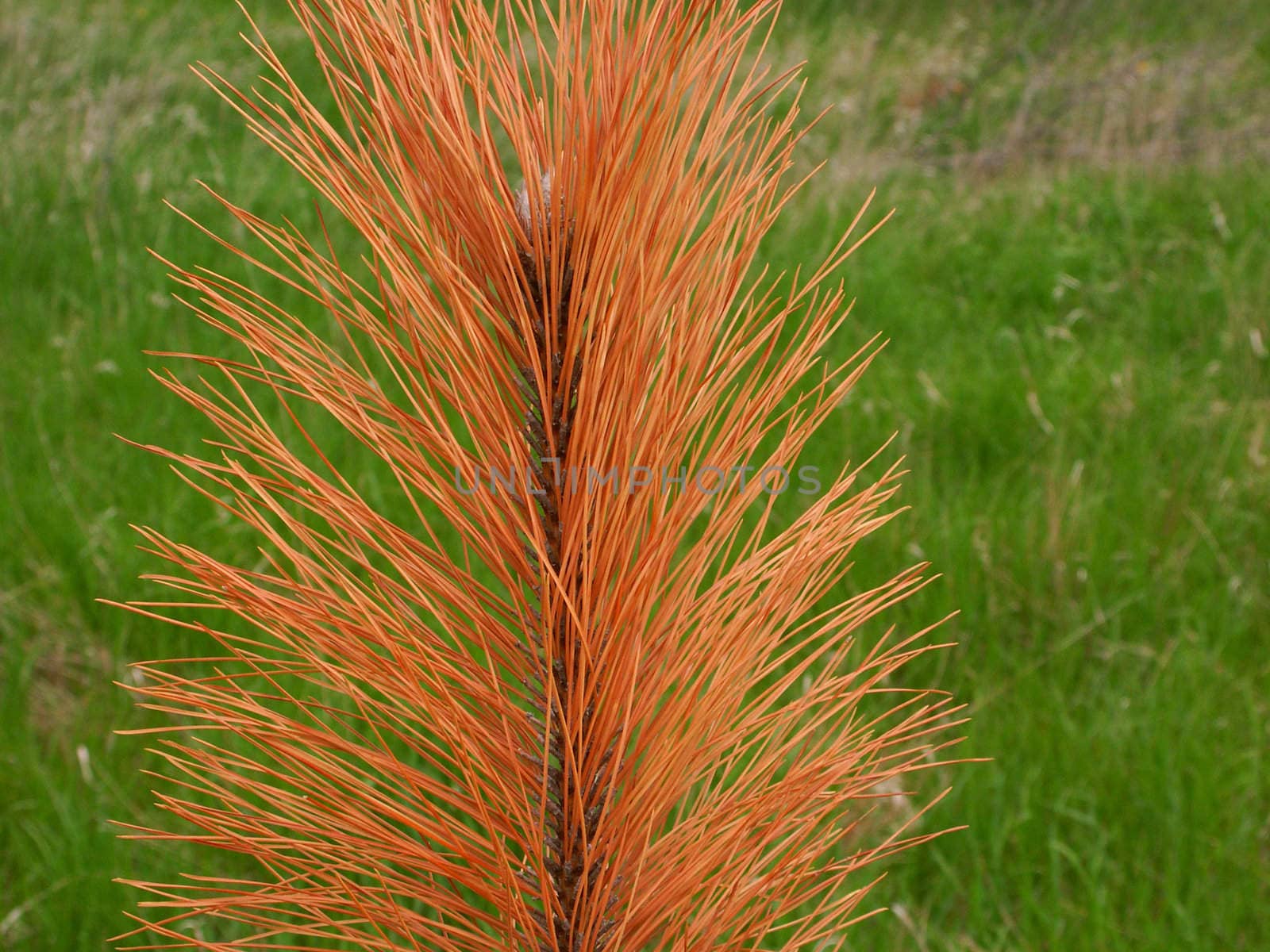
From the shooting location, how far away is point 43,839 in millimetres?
2051

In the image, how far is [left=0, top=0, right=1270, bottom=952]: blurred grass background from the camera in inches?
80.9

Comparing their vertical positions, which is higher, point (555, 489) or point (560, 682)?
point (555, 489)

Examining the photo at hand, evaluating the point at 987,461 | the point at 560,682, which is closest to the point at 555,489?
the point at 560,682

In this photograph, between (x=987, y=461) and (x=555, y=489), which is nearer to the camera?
(x=555, y=489)

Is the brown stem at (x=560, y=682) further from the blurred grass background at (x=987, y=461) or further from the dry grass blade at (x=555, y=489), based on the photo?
the blurred grass background at (x=987, y=461)

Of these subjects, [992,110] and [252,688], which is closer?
[252,688]

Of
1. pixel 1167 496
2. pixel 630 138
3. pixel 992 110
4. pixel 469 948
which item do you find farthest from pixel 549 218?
pixel 992 110

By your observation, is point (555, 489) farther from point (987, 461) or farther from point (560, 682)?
point (987, 461)

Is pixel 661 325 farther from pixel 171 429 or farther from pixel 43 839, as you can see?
pixel 171 429

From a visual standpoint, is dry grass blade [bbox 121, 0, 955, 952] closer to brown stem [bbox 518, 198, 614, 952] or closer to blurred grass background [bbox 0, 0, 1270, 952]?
brown stem [bbox 518, 198, 614, 952]

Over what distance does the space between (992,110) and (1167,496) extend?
4.18 m

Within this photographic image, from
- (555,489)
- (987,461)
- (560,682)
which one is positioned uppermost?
(555,489)

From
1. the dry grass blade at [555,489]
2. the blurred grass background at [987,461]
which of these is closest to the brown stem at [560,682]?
the dry grass blade at [555,489]

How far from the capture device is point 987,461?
312 centimetres
